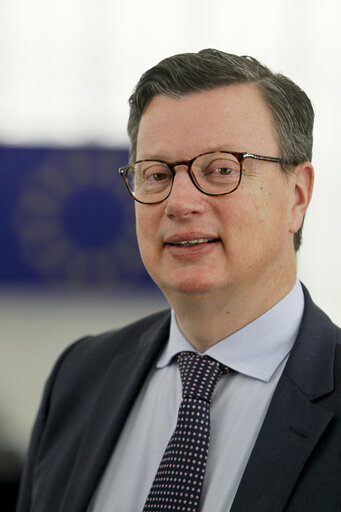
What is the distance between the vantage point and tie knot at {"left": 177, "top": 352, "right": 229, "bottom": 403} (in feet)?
4.99

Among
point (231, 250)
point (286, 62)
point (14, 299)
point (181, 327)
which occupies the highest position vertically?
point (286, 62)

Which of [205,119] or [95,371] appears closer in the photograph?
[205,119]

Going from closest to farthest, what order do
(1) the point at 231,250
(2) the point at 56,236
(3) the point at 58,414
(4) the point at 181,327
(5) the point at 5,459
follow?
(1) the point at 231,250 < (4) the point at 181,327 < (3) the point at 58,414 < (5) the point at 5,459 < (2) the point at 56,236

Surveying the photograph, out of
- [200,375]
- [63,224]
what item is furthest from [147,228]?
[63,224]

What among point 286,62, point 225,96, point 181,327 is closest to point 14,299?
point 286,62

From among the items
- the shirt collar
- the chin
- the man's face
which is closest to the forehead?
the man's face

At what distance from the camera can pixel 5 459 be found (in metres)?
3.55

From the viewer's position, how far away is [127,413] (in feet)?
5.48

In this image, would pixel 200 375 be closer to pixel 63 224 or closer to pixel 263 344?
pixel 263 344

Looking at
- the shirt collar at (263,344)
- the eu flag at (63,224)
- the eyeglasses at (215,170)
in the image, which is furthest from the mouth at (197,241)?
the eu flag at (63,224)

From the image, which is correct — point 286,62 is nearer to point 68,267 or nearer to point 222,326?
point 68,267

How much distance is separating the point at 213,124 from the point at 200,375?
578 millimetres

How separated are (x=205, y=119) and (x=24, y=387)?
9.32 feet

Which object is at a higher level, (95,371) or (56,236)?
(56,236)
